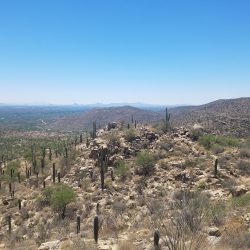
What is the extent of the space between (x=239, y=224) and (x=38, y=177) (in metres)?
31.8

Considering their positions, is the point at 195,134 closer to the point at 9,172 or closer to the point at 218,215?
the point at 9,172

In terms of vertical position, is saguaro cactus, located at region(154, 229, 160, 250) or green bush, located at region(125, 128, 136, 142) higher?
green bush, located at region(125, 128, 136, 142)

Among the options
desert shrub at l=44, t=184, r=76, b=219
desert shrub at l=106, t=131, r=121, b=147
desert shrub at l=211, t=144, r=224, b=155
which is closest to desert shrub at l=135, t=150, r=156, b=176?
desert shrub at l=106, t=131, r=121, b=147

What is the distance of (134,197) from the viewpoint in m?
31.0

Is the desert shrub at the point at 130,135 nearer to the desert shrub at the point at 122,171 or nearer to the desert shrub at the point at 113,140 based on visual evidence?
the desert shrub at the point at 113,140

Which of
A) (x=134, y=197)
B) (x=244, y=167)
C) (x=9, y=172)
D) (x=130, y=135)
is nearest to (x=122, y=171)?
(x=134, y=197)

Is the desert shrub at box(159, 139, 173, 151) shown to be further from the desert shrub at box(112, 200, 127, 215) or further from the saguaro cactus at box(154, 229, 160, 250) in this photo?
the saguaro cactus at box(154, 229, 160, 250)

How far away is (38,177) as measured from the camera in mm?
44781

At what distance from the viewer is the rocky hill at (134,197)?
54.1 ft

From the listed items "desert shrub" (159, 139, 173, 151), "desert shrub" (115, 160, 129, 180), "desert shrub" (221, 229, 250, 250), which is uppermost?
"desert shrub" (159, 139, 173, 151)

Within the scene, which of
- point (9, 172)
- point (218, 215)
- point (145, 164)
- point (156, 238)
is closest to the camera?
point (156, 238)

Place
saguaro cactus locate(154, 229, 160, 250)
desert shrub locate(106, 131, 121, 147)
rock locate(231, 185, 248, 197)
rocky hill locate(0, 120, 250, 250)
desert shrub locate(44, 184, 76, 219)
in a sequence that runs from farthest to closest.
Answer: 1. desert shrub locate(106, 131, 121, 147)
2. desert shrub locate(44, 184, 76, 219)
3. rock locate(231, 185, 248, 197)
4. rocky hill locate(0, 120, 250, 250)
5. saguaro cactus locate(154, 229, 160, 250)

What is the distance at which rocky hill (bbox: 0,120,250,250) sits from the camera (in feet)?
54.1

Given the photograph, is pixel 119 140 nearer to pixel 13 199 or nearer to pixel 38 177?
pixel 38 177
